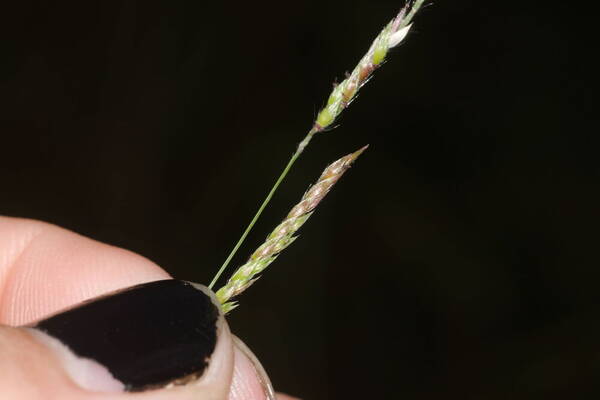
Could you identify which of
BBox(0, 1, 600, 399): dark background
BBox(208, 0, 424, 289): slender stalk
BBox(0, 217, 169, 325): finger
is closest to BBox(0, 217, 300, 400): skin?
BBox(0, 217, 169, 325): finger

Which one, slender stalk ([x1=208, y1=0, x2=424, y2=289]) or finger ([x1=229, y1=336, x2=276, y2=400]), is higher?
slender stalk ([x1=208, y1=0, x2=424, y2=289])

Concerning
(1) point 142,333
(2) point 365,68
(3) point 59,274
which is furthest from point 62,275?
(2) point 365,68

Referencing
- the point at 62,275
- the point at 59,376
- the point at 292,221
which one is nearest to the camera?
the point at 59,376

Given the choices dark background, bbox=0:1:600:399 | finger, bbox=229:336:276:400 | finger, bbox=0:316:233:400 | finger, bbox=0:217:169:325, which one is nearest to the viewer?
finger, bbox=0:316:233:400

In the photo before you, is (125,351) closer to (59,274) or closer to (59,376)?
(59,376)

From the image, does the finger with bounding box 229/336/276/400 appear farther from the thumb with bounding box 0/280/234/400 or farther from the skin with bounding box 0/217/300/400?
the thumb with bounding box 0/280/234/400

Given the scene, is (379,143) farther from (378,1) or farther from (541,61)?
(541,61)

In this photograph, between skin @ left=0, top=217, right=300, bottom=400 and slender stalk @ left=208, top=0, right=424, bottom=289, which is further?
skin @ left=0, top=217, right=300, bottom=400
